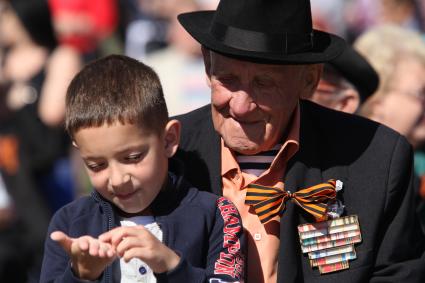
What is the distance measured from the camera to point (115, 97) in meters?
4.27

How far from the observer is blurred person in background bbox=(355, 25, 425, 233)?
657cm

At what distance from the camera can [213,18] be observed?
484 cm

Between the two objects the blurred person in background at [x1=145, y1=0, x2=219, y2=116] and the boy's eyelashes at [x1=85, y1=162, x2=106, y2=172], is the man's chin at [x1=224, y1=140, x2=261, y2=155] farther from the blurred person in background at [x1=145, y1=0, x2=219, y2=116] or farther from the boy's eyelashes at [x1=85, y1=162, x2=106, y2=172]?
the blurred person in background at [x1=145, y1=0, x2=219, y2=116]

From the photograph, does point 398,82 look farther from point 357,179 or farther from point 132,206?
point 132,206

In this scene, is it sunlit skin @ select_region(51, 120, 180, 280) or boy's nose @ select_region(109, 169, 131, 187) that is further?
Answer: boy's nose @ select_region(109, 169, 131, 187)

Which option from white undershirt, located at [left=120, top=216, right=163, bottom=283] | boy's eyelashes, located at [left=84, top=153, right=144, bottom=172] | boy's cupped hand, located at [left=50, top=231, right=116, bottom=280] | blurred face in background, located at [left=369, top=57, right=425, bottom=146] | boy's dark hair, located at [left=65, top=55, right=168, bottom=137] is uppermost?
boy's dark hair, located at [left=65, top=55, right=168, bottom=137]

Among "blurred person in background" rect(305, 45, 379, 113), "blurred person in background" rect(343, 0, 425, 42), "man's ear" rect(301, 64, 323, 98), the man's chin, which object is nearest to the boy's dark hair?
the man's chin

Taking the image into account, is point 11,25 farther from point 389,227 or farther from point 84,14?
point 389,227

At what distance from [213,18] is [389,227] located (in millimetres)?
1081

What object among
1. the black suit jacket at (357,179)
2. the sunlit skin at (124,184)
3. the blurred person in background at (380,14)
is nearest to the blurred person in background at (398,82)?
the black suit jacket at (357,179)

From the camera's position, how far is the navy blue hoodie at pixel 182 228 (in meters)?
4.32

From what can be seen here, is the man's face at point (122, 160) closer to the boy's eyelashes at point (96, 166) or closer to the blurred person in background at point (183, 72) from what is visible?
the boy's eyelashes at point (96, 166)

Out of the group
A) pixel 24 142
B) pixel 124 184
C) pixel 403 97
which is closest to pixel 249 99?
pixel 124 184

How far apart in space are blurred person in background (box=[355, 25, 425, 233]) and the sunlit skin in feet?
7.97
